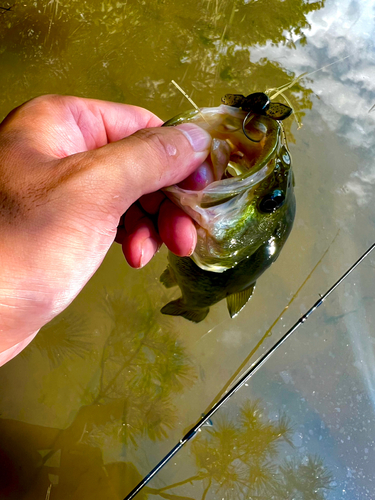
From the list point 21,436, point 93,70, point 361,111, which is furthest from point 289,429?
point 93,70

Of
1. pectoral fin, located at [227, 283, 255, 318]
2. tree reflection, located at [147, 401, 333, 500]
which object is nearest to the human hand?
pectoral fin, located at [227, 283, 255, 318]

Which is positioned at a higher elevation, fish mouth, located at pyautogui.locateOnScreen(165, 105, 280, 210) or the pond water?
fish mouth, located at pyautogui.locateOnScreen(165, 105, 280, 210)

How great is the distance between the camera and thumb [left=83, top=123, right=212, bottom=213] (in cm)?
108

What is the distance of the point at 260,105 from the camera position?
1.08 m

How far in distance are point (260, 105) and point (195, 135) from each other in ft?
0.75

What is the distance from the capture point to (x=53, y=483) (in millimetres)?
2092

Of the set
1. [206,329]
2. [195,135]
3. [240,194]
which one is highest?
[195,135]

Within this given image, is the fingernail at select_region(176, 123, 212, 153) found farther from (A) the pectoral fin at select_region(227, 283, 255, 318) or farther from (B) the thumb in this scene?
(A) the pectoral fin at select_region(227, 283, 255, 318)

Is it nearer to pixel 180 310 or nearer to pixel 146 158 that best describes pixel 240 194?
pixel 146 158

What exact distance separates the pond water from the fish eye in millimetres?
1379

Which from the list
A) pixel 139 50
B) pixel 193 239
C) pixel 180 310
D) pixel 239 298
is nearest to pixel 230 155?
pixel 193 239

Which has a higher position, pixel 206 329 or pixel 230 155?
pixel 230 155

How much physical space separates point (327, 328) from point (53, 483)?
2.05m

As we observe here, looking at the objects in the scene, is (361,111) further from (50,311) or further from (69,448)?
(69,448)
